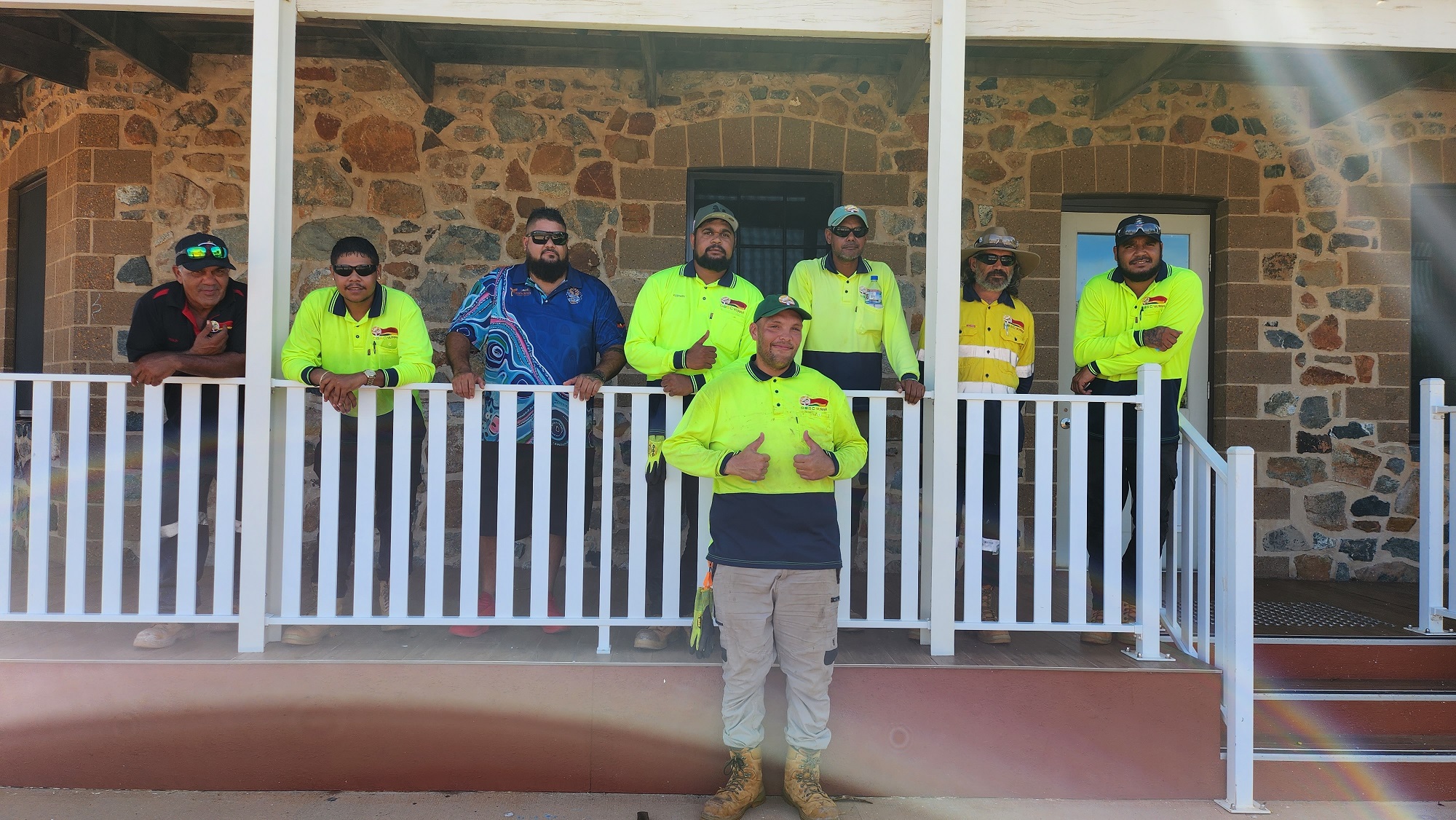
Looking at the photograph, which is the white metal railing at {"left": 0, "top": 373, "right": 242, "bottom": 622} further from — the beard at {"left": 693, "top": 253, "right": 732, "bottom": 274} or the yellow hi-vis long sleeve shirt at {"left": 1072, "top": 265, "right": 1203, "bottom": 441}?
the yellow hi-vis long sleeve shirt at {"left": 1072, "top": 265, "right": 1203, "bottom": 441}

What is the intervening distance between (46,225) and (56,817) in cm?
425

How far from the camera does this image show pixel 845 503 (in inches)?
141

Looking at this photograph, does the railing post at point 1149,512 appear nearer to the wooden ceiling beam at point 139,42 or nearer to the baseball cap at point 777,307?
the baseball cap at point 777,307

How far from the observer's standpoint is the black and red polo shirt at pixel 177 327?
362 cm

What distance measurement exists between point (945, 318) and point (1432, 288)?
14.0 ft

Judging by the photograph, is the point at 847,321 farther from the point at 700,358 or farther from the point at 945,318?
the point at 700,358

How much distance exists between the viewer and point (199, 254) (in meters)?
3.62

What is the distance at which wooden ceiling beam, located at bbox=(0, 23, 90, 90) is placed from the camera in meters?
4.99

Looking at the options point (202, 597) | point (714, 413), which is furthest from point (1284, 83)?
point (202, 597)

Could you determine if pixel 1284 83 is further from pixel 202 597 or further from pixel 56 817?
pixel 56 817

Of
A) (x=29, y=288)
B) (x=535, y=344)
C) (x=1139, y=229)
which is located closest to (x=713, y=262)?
(x=535, y=344)

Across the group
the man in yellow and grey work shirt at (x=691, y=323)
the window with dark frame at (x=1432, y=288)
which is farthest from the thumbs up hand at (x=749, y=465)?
the window with dark frame at (x=1432, y=288)

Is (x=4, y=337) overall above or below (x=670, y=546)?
above

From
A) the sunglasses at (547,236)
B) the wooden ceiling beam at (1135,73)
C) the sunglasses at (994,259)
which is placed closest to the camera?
the sunglasses at (547,236)
